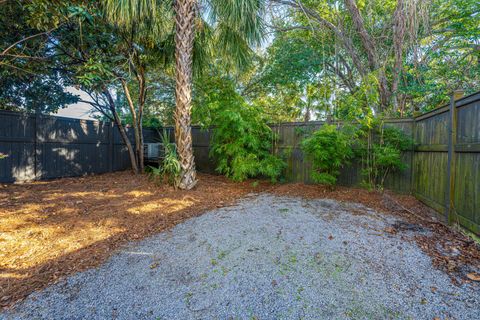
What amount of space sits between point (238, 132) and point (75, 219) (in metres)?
3.34

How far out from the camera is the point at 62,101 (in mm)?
6879

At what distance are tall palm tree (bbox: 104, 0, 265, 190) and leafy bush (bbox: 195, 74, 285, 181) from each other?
2.63ft

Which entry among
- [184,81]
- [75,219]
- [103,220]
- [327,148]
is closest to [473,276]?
[327,148]

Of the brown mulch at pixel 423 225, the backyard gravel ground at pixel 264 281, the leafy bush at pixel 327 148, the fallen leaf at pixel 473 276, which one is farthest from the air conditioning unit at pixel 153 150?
the fallen leaf at pixel 473 276

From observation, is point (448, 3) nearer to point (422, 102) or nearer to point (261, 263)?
point (422, 102)

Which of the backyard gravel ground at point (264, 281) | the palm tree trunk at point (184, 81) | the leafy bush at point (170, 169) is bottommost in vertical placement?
the backyard gravel ground at point (264, 281)

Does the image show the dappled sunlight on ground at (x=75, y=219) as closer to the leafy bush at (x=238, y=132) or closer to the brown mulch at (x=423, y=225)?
the leafy bush at (x=238, y=132)

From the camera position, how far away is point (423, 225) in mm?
3131

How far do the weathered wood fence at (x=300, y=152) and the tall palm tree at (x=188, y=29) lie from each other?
213cm

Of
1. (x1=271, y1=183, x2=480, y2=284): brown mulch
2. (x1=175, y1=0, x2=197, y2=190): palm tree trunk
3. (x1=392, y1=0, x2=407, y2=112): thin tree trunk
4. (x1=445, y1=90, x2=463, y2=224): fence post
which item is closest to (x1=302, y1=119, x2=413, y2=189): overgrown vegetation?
(x1=271, y1=183, x2=480, y2=284): brown mulch

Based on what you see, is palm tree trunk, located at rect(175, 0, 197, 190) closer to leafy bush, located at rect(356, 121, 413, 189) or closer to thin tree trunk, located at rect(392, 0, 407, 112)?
leafy bush, located at rect(356, 121, 413, 189)

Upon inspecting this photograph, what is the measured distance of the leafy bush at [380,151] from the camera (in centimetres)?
439

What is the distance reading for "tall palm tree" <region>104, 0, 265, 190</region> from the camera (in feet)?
14.1

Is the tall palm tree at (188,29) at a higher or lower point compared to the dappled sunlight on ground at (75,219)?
higher
